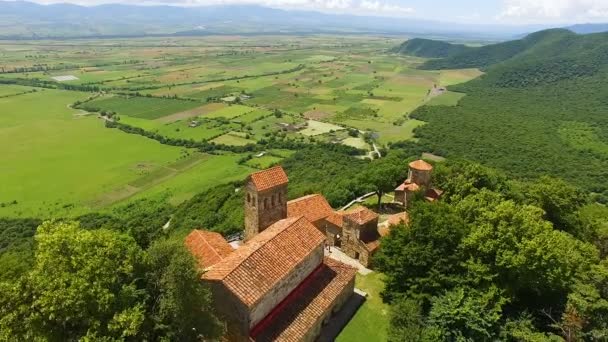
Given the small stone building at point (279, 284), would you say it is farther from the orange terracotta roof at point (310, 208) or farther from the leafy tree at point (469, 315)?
the orange terracotta roof at point (310, 208)

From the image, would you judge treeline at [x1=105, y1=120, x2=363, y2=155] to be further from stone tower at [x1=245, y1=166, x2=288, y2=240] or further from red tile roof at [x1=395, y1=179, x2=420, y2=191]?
stone tower at [x1=245, y1=166, x2=288, y2=240]

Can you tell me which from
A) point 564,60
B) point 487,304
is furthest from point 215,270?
point 564,60

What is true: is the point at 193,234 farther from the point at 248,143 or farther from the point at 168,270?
the point at 248,143

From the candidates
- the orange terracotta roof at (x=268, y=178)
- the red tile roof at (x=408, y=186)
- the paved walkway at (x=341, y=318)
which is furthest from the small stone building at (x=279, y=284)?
the red tile roof at (x=408, y=186)

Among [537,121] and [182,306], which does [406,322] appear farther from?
[537,121]

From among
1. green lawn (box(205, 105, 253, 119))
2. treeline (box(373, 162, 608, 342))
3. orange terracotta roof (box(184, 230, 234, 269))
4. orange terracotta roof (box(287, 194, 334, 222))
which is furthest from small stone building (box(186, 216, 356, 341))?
green lawn (box(205, 105, 253, 119))

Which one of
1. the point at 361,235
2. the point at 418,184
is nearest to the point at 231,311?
the point at 361,235
